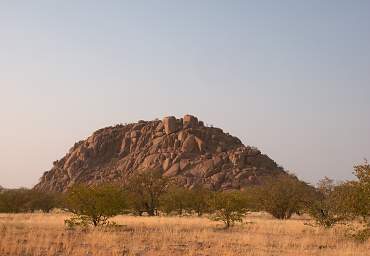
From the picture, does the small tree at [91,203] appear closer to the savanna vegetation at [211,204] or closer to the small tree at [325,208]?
the savanna vegetation at [211,204]

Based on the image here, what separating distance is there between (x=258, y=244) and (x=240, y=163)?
79.2 m

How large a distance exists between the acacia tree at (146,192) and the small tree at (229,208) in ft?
71.8

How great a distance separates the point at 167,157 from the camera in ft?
348

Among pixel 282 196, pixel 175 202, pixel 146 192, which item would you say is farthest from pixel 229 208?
pixel 146 192

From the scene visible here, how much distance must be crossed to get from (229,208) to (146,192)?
24052 mm

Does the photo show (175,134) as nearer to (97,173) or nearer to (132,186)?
(97,173)

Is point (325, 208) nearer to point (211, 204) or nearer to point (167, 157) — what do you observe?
point (211, 204)

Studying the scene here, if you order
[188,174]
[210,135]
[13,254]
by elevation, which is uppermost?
[210,135]

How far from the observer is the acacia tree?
51000 mm

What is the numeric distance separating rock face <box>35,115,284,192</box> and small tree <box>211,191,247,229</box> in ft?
196

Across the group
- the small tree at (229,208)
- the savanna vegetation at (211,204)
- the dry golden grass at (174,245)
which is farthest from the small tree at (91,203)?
the small tree at (229,208)

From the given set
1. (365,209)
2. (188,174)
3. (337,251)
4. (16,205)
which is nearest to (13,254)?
(337,251)

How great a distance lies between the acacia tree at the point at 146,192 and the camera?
51.0 meters

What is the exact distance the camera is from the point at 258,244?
755 inches
